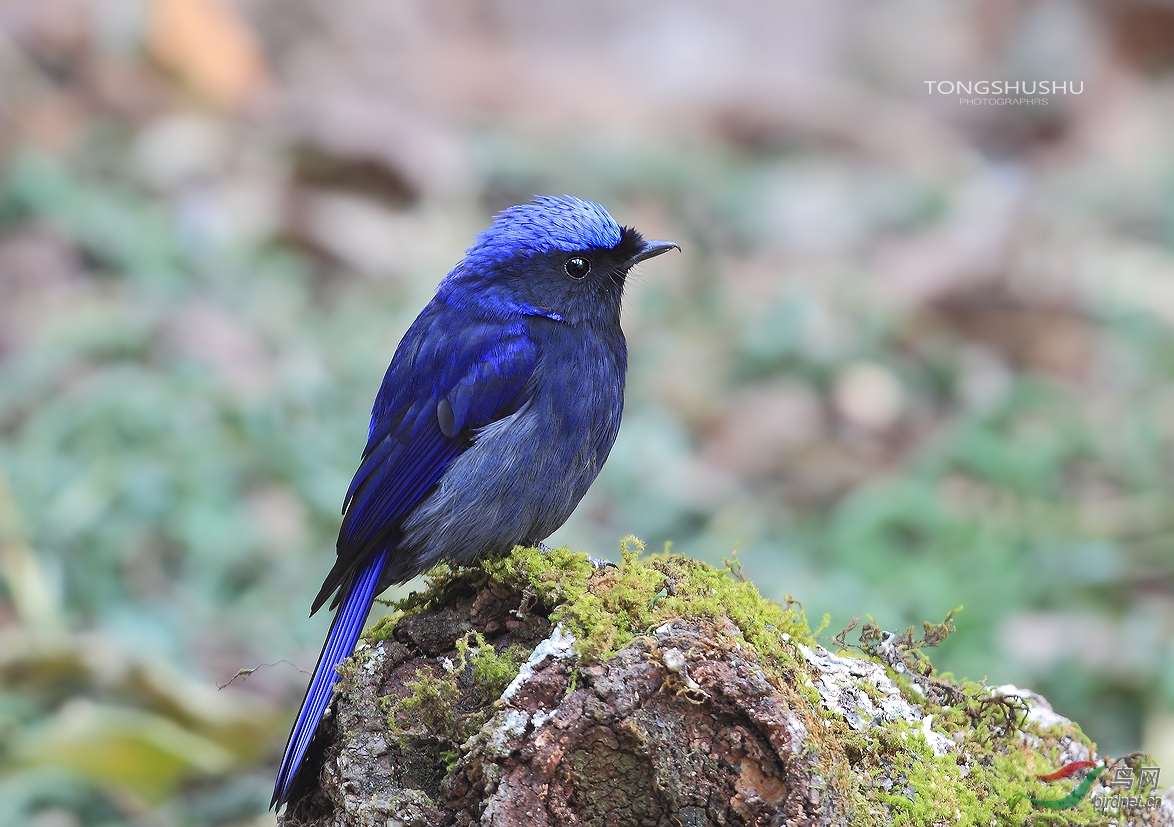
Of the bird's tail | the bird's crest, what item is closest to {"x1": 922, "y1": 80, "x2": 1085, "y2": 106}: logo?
the bird's crest

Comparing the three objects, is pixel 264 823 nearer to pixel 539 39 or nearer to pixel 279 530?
pixel 279 530

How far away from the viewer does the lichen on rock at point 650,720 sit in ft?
7.14

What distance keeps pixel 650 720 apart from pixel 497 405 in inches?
48.8

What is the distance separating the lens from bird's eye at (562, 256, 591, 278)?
11.2 feet

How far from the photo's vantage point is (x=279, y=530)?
17.0 feet

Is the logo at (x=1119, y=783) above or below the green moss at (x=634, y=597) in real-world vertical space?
below

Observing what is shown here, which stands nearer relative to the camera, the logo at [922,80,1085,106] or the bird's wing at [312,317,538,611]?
the bird's wing at [312,317,538,611]

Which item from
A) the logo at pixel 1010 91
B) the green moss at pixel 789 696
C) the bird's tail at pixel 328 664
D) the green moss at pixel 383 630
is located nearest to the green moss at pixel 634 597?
the green moss at pixel 789 696

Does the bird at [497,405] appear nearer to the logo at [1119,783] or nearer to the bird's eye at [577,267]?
the bird's eye at [577,267]

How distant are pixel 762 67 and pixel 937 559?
8067 mm

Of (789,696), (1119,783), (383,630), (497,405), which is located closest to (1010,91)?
(497,405)

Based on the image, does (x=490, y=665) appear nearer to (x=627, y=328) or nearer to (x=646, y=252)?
(x=646, y=252)

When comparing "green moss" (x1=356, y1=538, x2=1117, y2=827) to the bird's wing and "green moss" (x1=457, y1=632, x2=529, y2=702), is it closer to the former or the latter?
"green moss" (x1=457, y1=632, x2=529, y2=702)

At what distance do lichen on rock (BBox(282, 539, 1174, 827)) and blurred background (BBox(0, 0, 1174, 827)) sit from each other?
1.26ft
